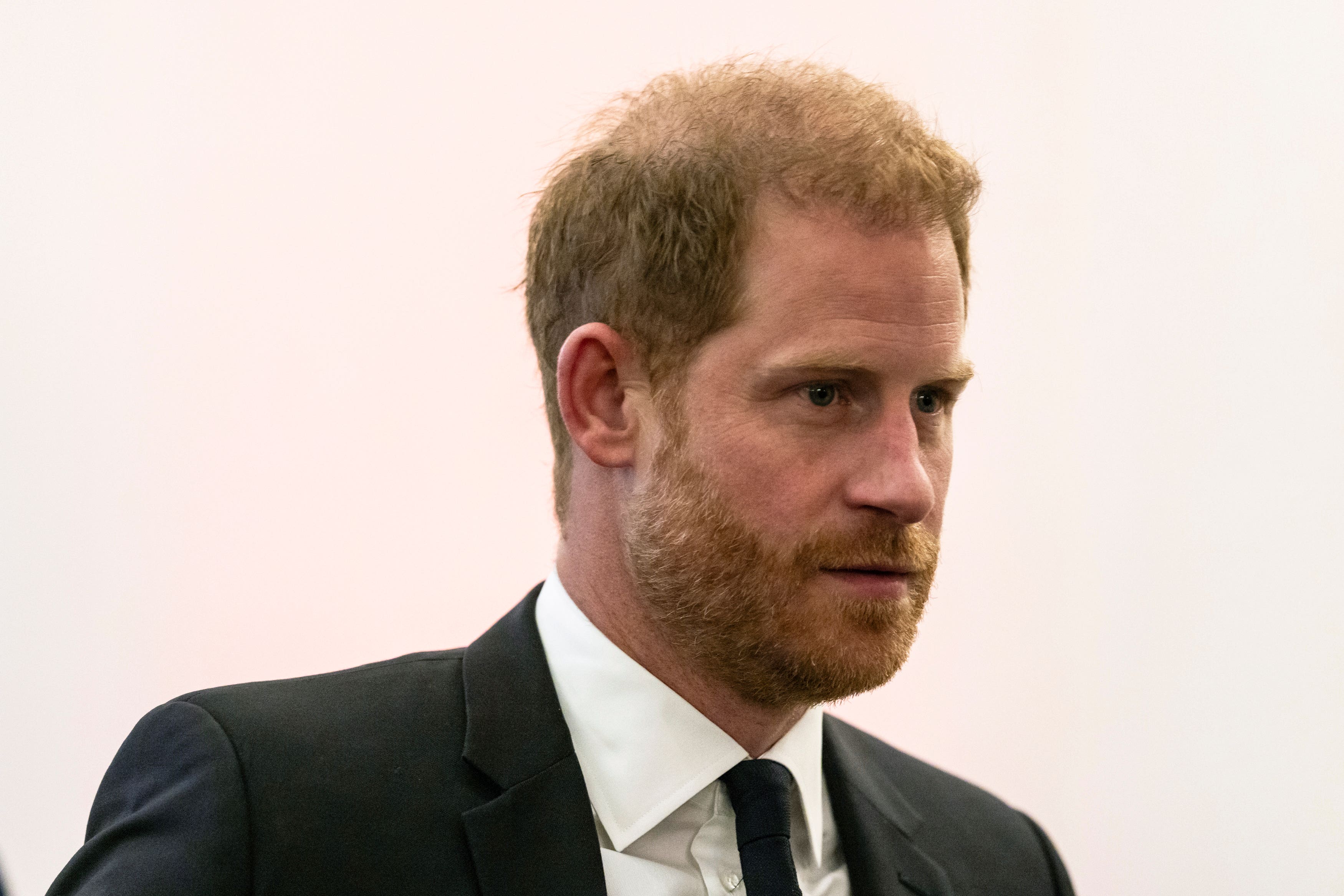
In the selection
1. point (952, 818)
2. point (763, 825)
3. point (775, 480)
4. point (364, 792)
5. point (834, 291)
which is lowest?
point (952, 818)

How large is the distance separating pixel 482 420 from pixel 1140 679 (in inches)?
69.7

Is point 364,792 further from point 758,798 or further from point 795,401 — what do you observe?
point 795,401

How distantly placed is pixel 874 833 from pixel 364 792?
805 mm

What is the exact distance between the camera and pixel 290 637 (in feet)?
9.19

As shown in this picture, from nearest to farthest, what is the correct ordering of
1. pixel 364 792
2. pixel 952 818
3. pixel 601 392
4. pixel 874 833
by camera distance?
pixel 364 792
pixel 601 392
pixel 874 833
pixel 952 818

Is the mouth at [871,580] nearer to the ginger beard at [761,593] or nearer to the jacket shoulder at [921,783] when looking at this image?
the ginger beard at [761,593]

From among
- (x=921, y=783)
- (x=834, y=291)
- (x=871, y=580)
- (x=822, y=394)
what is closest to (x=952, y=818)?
(x=921, y=783)

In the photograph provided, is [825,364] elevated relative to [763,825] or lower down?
elevated

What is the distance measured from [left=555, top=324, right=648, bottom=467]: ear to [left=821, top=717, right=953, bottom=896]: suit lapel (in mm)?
629

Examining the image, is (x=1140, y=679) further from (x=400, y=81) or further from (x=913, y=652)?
(x=400, y=81)

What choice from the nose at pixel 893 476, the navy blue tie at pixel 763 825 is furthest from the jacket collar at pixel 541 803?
the nose at pixel 893 476

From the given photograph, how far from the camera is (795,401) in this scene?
5.93ft

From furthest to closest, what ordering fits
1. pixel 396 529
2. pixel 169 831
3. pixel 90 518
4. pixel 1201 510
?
pixel 1201 510, pixel 396 529, pixel 90 518, pixel 169 831

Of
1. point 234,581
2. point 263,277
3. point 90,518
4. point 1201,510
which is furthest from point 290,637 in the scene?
point 1201,510
